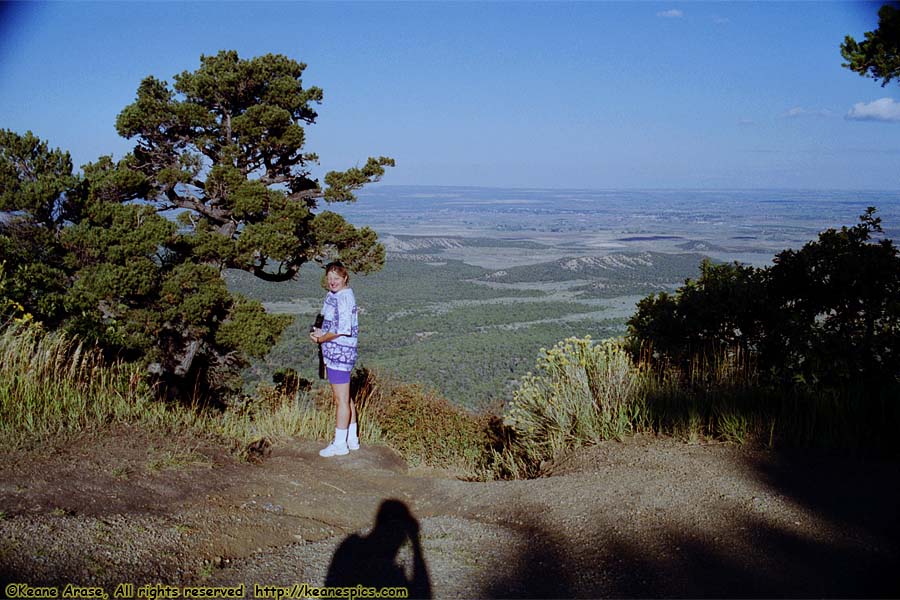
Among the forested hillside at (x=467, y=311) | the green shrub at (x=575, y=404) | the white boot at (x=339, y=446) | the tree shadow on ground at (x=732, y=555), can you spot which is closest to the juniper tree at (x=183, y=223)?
the forested hillside at (x=467, y=311)

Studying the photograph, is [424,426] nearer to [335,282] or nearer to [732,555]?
[335,282]

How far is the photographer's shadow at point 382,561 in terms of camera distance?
3.38 m

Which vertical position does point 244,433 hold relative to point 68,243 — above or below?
below

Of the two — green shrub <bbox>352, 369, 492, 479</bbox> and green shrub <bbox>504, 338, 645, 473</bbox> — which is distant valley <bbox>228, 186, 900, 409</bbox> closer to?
green shrub <bbox>352, 369, 492, 479</bbox>

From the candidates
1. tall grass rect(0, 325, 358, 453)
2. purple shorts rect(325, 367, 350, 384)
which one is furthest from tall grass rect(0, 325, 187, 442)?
purple shorts rect(325, 367, 350, 384)

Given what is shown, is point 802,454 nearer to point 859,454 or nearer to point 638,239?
point 859,454

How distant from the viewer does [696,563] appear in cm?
347

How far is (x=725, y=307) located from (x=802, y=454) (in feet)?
7.31

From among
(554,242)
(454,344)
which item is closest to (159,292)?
(454,344)

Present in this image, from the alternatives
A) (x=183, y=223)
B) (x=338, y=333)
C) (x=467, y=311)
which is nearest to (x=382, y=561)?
(x=338, y=333)

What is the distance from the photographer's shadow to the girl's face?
227 centimetres

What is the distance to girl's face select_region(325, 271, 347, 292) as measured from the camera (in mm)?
6090

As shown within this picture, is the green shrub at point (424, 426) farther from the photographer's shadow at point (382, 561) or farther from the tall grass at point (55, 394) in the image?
the tall grass at point (55, 394)

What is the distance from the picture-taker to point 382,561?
369 centimetres
